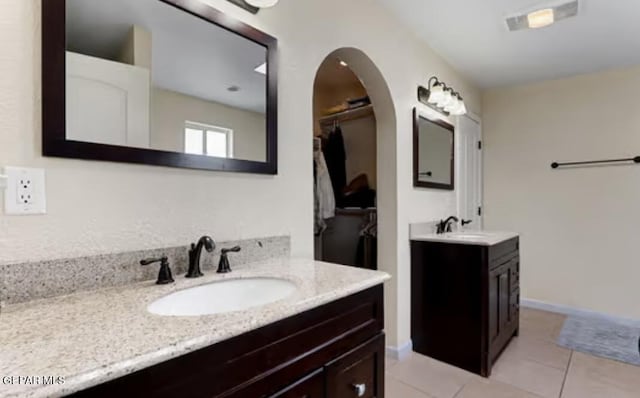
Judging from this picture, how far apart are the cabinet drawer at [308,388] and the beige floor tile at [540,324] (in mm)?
2559

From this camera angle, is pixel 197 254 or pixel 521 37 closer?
pixel 197 254

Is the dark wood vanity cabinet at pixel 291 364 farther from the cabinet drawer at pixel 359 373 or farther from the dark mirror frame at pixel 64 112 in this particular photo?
the dark mirror frame at pixel 64 112

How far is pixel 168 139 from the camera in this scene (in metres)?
→ 1.12

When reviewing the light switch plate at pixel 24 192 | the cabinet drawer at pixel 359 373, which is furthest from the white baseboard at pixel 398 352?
the light switch plate at pixel 24 192

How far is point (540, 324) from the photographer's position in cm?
302

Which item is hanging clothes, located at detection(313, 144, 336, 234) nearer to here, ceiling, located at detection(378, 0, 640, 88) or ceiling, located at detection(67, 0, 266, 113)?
ceiling, located at detection(378, 0, 640, 88)

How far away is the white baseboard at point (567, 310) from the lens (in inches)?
120

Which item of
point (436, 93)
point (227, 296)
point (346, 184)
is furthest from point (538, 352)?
point (227, 296)

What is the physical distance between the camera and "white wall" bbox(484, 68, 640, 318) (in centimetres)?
304

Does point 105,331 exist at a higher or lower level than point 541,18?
lower

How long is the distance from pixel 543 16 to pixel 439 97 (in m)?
0.77

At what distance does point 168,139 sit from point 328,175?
1889 mm

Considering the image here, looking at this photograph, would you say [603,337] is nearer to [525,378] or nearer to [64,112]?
[525,378]

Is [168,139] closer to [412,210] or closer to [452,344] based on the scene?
[412,210]
